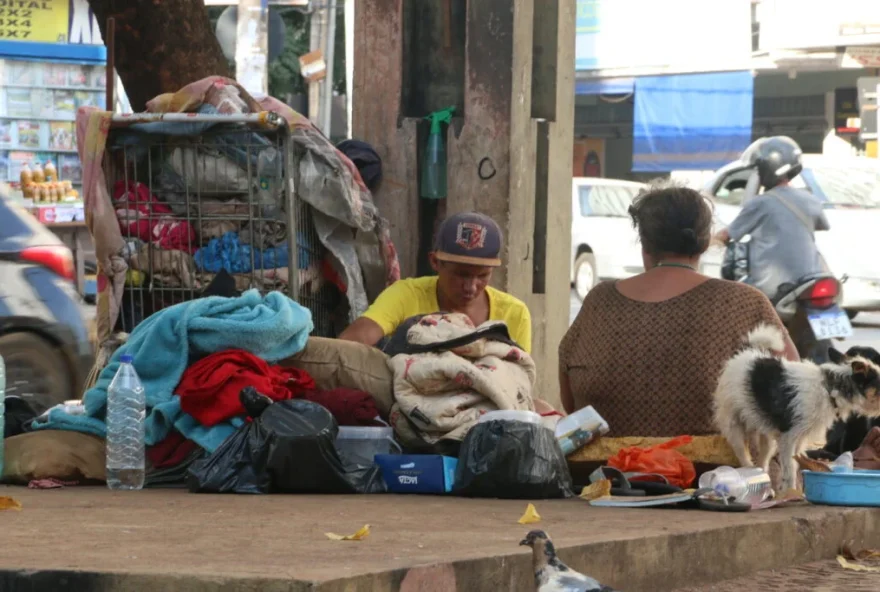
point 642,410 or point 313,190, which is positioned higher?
point 313,190

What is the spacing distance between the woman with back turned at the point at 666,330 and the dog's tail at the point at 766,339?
6cm

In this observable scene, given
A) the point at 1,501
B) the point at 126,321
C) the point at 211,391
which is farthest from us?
the point at 126,321

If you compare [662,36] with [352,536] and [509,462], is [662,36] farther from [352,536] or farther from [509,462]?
[352,536]

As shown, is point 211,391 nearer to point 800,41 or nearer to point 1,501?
point 1,501

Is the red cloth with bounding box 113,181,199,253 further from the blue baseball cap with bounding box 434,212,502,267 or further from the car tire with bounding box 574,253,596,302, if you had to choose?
the car tire with bounding box 574,253,596,302

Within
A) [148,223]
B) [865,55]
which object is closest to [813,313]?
[148,223]

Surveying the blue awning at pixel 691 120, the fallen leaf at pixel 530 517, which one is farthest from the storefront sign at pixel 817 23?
the fallen leaf at pixel 530 517

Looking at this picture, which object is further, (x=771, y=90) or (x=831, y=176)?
(x=771, y=90)

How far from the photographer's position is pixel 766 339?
5832 millimetres

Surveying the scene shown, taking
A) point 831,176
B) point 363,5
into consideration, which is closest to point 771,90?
point 831,176

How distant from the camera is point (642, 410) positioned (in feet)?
19.6

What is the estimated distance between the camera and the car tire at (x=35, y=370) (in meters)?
8.77

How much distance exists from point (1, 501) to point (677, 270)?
2663 millimetres

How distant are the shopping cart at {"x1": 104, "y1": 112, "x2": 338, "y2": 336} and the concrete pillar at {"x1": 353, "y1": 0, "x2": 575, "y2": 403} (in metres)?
1.11
